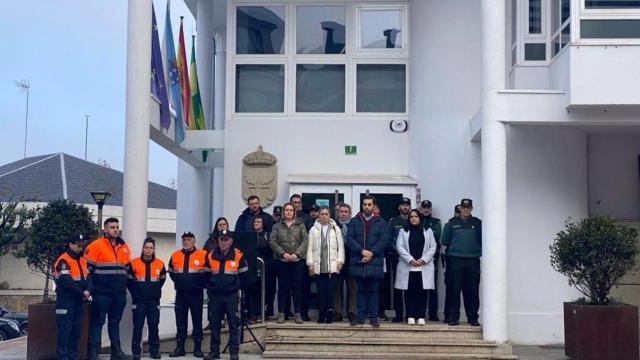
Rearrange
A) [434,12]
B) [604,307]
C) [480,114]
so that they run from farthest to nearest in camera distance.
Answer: [434,12] < [480,114] < [604,307]

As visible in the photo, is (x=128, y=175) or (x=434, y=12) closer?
(x=128, y=175)

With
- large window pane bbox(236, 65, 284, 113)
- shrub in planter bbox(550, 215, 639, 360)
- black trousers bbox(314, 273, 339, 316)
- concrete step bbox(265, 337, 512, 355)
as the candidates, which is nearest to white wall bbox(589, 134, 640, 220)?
shrub in planter bbox(550, 215, 639, 360)

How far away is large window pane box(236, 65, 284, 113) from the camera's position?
16562 millimetres

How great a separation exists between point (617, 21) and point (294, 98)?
6141 mm

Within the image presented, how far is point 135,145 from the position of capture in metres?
13.1

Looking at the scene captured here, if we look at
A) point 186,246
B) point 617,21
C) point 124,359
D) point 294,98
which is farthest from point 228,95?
point 617,21

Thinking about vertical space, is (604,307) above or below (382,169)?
below

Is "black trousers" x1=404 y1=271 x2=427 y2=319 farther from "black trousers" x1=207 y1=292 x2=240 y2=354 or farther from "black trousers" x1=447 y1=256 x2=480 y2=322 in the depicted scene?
"black trousers" x1=207 y1=292 x2=240 y2=354

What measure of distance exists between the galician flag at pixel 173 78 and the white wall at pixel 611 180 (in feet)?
23.2

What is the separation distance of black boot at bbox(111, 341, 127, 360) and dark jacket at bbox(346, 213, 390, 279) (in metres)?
3.34

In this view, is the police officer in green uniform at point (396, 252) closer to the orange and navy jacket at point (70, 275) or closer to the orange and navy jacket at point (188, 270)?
the orange and navy jacket at point (188, 270)

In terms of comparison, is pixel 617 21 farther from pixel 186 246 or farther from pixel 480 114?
pixel 186 246

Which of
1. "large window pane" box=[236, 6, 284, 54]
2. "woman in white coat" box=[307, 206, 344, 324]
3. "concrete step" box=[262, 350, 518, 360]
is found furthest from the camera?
"large window pane" box=[236, 6, 284, 54]

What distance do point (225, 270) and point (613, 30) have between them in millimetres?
6214
